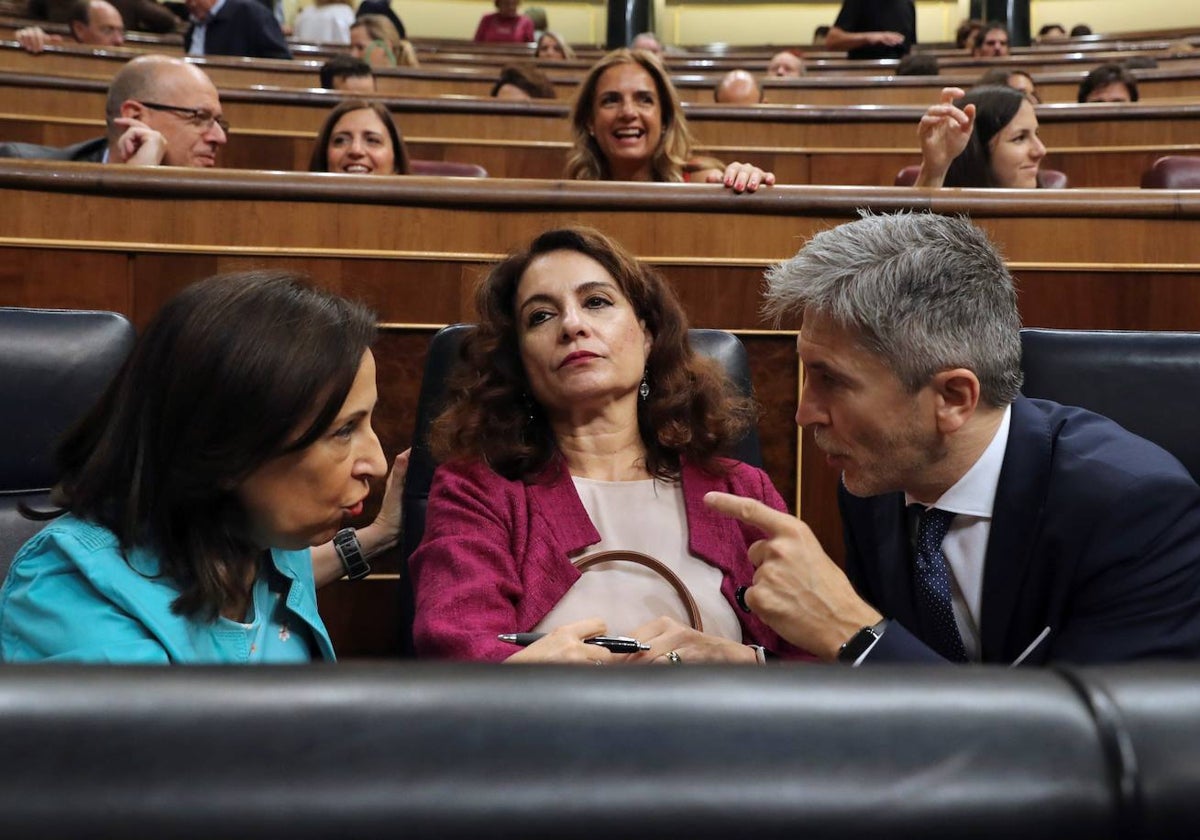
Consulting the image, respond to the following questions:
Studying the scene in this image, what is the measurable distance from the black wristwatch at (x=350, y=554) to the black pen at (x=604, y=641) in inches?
10.1

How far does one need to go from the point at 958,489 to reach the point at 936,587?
65mm

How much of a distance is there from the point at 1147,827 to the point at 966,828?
0.03 metres

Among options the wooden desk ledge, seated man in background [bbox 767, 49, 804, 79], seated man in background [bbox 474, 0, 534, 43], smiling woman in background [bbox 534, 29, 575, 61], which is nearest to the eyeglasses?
the wooden desk ledge

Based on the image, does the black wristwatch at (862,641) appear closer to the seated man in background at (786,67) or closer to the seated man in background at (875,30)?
the seated man in background at (786,67)

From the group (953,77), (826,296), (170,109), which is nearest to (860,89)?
(953,77)

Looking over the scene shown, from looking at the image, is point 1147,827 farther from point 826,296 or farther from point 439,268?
point 439,268

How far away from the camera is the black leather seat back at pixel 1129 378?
0.92 meters

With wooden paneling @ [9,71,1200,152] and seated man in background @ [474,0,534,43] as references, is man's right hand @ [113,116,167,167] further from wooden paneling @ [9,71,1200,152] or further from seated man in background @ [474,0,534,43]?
seated man in background @ [474,0,534,43]

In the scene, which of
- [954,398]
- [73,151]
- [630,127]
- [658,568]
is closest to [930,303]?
[954,398]

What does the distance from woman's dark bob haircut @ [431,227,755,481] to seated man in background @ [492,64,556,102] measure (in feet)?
6.30

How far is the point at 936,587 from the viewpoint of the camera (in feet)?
2.50

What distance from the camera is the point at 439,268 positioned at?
4.38ft

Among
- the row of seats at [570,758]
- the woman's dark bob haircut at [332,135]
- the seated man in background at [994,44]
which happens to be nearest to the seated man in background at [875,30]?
the seated man in background at [994,44]

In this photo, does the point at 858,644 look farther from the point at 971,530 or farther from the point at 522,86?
the point at 522,86
